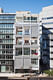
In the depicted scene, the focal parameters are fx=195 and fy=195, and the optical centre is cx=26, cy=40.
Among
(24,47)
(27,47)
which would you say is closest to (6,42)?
(24,47)

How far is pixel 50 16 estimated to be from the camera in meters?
70.1

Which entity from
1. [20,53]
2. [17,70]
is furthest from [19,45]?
[17,70]

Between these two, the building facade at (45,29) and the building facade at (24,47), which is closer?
the building facade at (24,47)

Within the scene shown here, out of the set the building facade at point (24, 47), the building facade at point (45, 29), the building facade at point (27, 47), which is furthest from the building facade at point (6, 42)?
the building facade at point (45, 29)

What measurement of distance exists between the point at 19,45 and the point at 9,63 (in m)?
7.33

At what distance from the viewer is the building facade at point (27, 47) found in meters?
41.2

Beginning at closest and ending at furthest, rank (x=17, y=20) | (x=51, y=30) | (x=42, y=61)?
(x=17, y=20), (x=42, y=61), (x=51, y=30)

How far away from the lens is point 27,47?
136 feet

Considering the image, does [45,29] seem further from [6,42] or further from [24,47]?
[24,47]

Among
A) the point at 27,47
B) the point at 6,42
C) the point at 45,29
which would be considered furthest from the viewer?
the point at 45,29

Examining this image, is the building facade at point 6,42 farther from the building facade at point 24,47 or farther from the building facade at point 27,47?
the building facade at point 27,47

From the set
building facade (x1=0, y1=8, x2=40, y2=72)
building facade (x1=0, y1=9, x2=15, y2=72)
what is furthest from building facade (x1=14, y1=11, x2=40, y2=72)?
building facade (x1=0, y1=9, x2=15, y2=72)

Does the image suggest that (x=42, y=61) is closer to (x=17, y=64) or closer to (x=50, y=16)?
(x=17, y=64)

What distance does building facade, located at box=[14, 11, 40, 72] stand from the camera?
4122 cm
